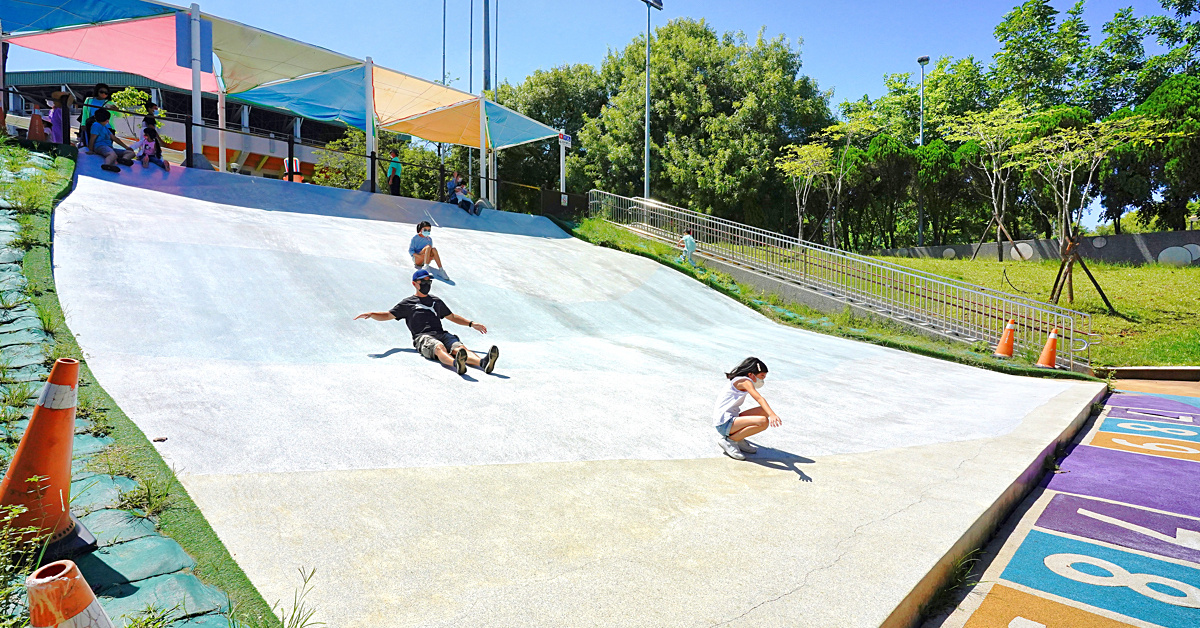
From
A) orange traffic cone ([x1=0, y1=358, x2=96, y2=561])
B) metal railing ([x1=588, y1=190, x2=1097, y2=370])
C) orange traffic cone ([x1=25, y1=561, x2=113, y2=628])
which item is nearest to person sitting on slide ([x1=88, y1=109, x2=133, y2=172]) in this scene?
orange traffic cone ([x1=0, y1=358, x2=96, y2=561])

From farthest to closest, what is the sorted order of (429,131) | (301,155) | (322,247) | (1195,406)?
(301,155) → (429,131) → (322,247) → (1195,406)

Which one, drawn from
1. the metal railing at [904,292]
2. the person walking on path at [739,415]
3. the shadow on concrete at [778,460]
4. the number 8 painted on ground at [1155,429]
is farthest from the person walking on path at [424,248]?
the number 8 painted on ground at [1155,429]

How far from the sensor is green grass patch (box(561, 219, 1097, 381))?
12.6 metres

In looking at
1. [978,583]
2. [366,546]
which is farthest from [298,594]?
[978,583]

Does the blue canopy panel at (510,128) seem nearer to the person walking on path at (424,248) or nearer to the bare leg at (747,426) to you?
the person walking on path at (424,248)

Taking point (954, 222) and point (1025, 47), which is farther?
point (954, 222)

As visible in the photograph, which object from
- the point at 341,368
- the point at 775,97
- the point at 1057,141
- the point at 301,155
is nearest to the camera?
the point at 341,368

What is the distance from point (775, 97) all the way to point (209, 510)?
33.4 m

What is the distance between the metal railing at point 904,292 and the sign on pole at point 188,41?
46.4 feet

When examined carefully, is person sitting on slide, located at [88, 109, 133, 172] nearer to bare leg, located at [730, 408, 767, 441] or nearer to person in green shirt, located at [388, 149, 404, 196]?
person in green shirt, located at [388, 149, 404, 196]

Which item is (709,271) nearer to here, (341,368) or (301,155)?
(341,368)

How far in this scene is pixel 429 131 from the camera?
23.5 m

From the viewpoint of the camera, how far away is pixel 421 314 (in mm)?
7691

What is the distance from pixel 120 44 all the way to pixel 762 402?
61.6 feet
